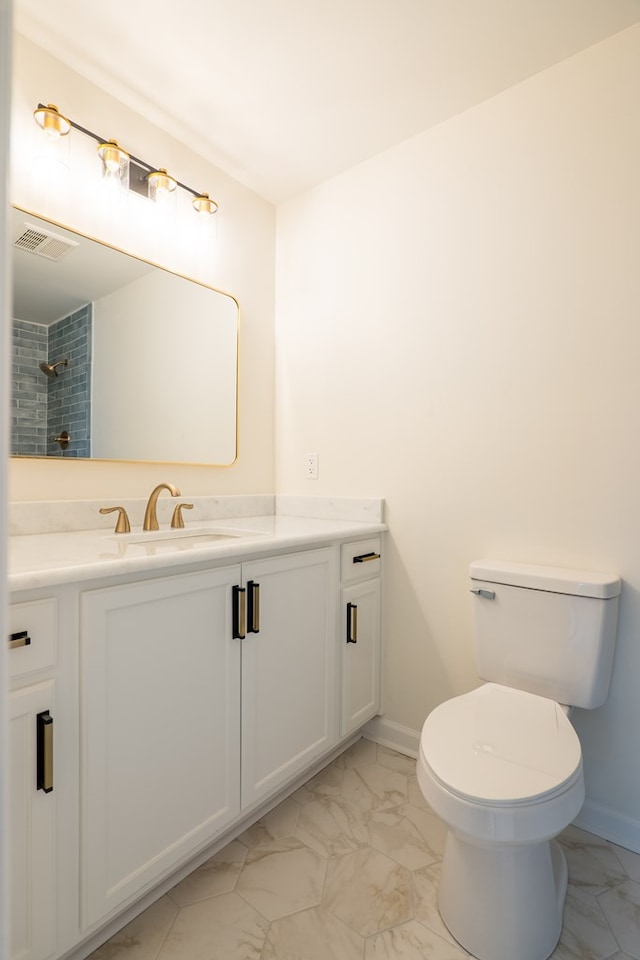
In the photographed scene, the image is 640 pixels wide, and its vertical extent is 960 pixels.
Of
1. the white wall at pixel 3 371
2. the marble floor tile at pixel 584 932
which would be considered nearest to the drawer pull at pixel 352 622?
the marble floor tile at pixel 584 932

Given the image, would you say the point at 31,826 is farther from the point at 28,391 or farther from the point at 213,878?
the point at 28,391

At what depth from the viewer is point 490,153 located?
1684mm

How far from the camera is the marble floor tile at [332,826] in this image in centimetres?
140

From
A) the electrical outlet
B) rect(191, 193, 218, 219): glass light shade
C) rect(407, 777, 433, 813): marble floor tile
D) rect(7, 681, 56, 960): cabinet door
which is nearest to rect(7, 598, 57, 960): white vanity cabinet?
rect(7, 681, 56, 960): cabinet door

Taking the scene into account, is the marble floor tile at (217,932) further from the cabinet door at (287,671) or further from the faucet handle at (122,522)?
the faucet handle at (122,522)

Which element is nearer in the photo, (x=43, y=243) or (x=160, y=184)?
(x=43, y=243)

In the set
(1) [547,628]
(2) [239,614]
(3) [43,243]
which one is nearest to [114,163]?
(3) [43,243]

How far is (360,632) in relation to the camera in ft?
5.97

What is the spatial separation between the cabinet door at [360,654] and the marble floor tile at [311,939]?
1.93ft

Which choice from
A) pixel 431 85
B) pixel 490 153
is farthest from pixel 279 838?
pixel 431 85

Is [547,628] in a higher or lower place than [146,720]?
higher

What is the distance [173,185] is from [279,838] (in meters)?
2.19

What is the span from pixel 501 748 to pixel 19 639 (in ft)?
3.43

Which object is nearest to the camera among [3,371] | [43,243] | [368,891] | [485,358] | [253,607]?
[3,371]
